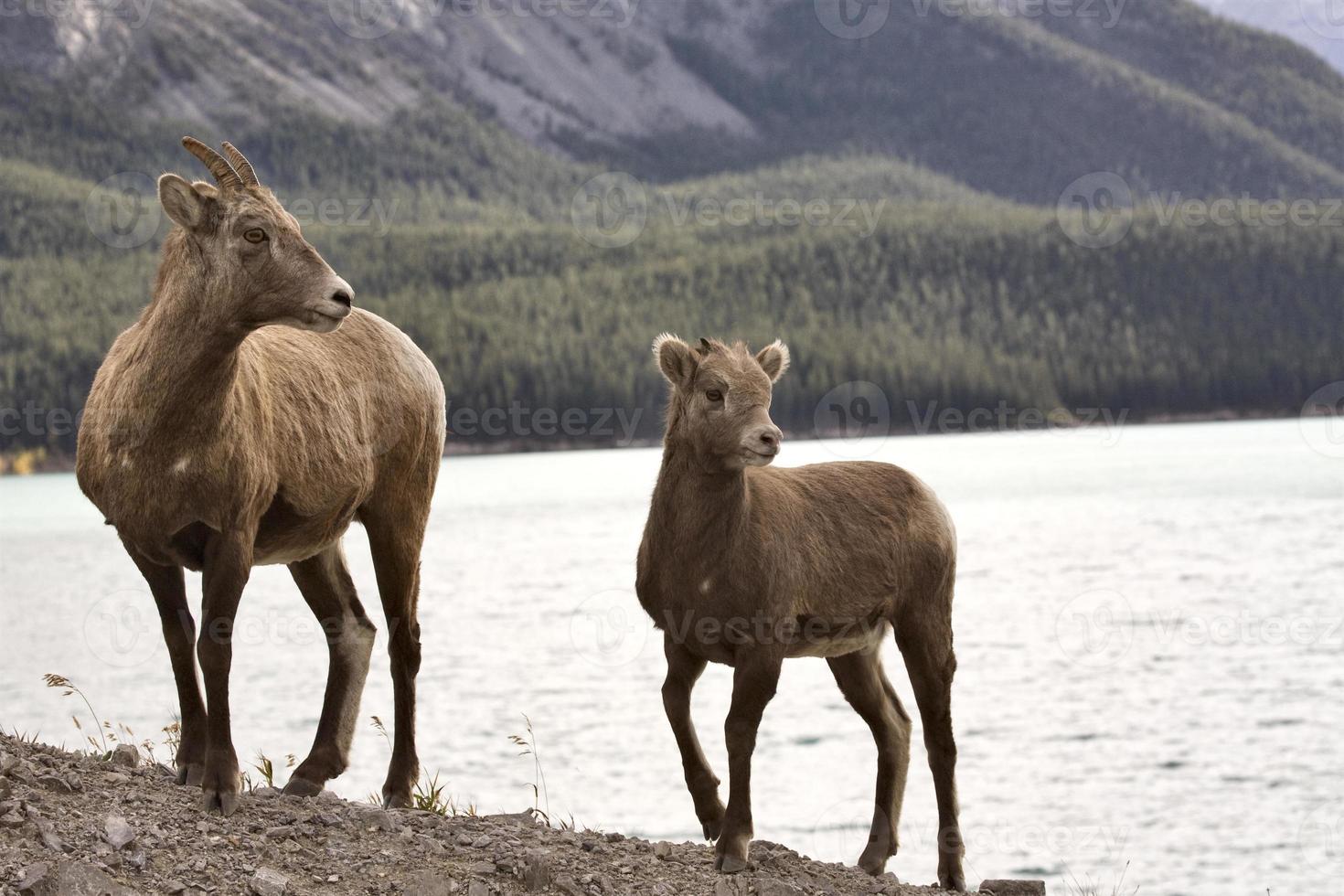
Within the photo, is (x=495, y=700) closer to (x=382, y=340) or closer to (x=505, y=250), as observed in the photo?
(x=382, y=340)

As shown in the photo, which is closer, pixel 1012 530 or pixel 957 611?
pixel 957 611

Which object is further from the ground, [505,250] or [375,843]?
[505,250]

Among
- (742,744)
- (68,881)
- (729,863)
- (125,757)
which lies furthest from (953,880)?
(68,881)

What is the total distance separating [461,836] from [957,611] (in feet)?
131

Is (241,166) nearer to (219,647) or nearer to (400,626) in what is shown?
(219,647)

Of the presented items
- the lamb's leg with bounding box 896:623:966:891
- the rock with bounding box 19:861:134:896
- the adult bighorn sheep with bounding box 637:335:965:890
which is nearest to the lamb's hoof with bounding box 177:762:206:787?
the rock with bounding box 19:861:134:896

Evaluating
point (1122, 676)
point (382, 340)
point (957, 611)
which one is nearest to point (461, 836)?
point (382, 340)

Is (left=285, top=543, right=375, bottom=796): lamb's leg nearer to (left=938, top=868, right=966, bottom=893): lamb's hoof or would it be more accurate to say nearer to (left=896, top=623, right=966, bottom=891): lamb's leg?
(left=896, top=623, right=966, bottom=891): lamb's leg

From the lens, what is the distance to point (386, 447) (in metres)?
8.41

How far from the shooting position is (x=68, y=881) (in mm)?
6270

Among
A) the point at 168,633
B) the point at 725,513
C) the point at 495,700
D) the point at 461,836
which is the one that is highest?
the point at 725,513

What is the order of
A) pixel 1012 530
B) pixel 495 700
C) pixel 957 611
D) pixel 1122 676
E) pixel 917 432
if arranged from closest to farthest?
pixel 495 700 → pixel 1122 676 → pixel 957 611 → pixel 1012 530 → pixel 917 432

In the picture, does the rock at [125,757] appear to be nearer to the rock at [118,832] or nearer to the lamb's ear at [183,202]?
the rock at [118,832]

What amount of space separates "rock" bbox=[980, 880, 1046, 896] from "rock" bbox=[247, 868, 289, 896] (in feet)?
11.8
